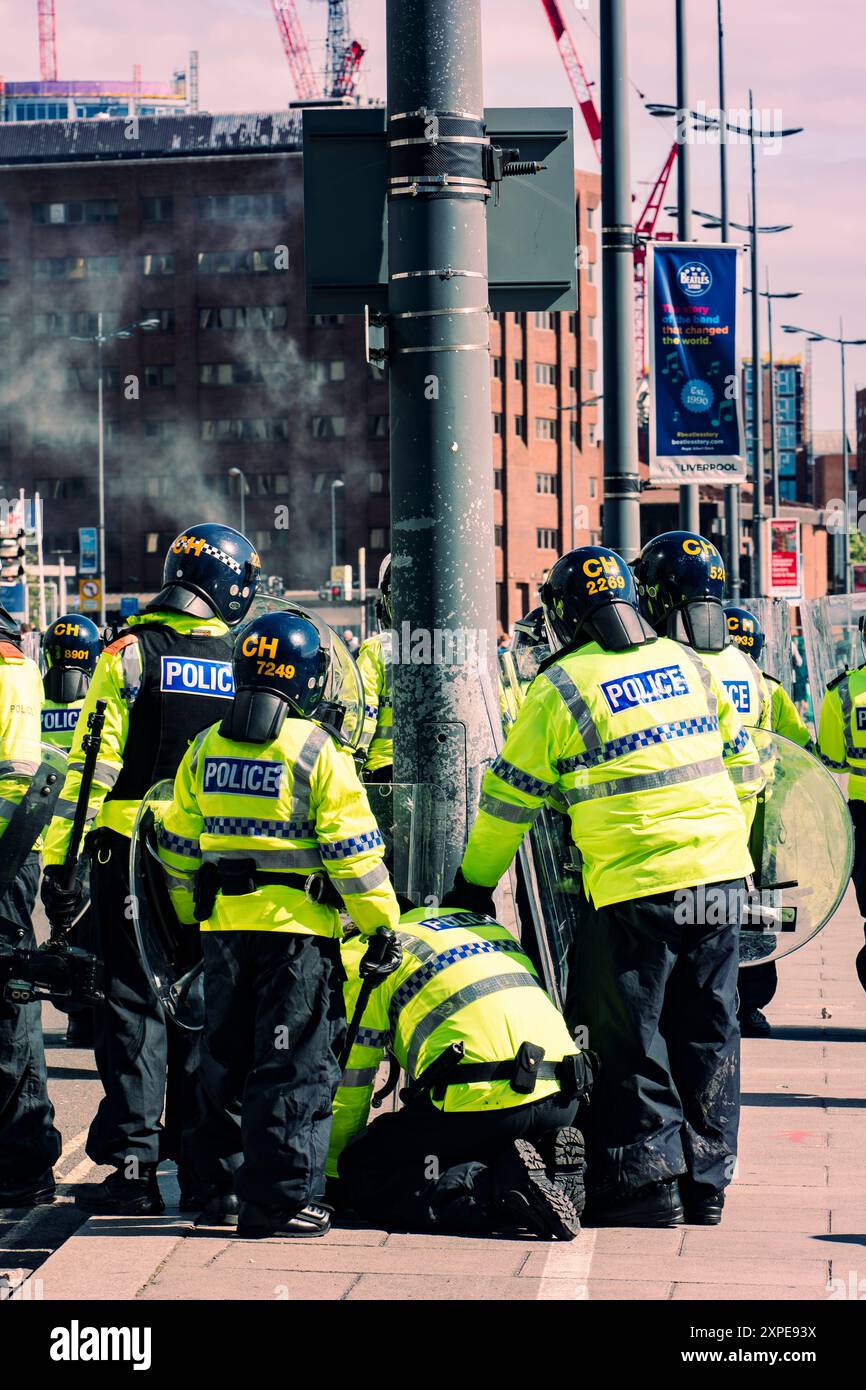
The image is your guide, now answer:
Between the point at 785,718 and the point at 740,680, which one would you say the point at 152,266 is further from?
the point at 740,680

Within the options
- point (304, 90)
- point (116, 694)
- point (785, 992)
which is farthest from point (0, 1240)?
point (304, 90)

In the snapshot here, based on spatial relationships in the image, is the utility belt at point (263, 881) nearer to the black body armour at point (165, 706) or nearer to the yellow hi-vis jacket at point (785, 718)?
the black body armour at point (165, 706)

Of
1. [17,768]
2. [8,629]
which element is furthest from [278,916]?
[8,629]

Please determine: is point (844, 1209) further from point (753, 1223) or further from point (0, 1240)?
point (0, 1240)

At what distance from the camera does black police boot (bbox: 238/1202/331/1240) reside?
5520 mm

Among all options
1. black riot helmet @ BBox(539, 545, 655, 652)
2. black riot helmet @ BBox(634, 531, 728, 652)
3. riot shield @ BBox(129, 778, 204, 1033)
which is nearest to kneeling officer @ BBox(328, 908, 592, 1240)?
riot shield @ BBox(129, 778, 204, 1033)

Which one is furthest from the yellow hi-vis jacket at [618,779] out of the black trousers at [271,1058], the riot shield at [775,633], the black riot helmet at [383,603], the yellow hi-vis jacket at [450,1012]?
the riot shield at [775,633]

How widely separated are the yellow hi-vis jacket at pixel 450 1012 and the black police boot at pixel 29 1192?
1119mm

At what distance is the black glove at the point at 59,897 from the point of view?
256 inches

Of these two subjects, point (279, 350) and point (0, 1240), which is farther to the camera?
point (279, 350)

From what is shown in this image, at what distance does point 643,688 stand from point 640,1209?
154 cm

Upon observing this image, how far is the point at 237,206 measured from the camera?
8919cm
